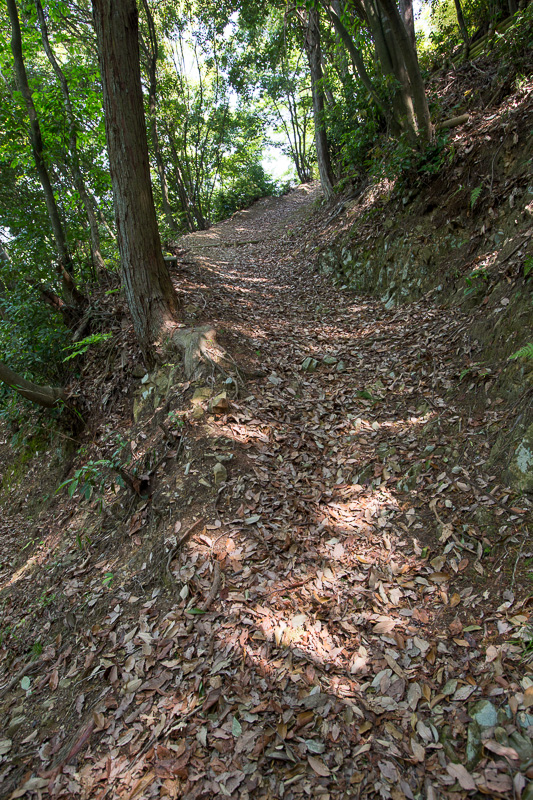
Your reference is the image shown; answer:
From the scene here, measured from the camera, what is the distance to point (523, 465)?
320cm

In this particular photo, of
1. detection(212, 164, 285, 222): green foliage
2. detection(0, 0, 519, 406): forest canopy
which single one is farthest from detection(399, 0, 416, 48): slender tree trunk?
detection(212, 164, 285, 222): green foliage

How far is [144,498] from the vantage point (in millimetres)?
4188

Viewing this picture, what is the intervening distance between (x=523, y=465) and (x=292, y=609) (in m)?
2.16

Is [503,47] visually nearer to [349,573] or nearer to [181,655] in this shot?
[349,573]

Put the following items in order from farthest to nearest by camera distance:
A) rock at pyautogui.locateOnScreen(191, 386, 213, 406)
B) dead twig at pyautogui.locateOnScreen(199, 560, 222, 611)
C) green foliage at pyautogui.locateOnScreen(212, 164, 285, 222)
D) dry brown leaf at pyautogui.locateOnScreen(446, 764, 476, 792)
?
green foliage at pyautogui.locateOnScreen(212, 164, 285, 222)
rock at pyautogui.locateOnScreen(191, 386, 213, 406)
dead twig at pyautogui.locateOnScreen(199, 560, 222, 611)
dry brown leaf at pyautogui.locateOnScreen(446, 764, 476, 792)

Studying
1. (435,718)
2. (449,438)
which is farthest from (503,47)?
(435,718)

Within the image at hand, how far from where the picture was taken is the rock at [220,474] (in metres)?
3.92

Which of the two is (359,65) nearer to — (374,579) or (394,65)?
(394,65)

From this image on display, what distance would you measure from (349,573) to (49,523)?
13.8 ft

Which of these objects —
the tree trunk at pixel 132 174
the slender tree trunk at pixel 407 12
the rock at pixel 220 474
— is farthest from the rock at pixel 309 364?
the slender tree trunk at pixel 407 12

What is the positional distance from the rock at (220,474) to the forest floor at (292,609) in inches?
1.9

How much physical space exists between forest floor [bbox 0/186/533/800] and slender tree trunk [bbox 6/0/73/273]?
4.10 meters

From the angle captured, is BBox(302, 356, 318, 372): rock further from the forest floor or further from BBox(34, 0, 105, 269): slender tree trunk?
BBox(34, 0, 105, 269): slender tree trunk

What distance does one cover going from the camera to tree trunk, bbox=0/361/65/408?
517cm
